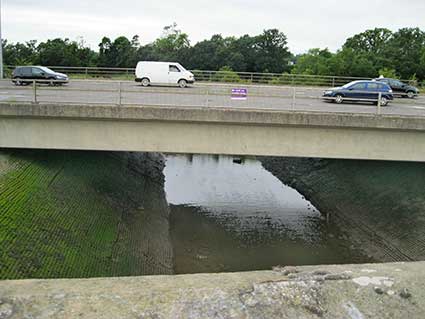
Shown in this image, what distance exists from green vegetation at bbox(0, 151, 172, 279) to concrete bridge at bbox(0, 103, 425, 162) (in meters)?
1.87

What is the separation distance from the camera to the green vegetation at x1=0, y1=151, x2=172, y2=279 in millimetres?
11953

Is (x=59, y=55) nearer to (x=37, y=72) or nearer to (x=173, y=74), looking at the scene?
(x=37, y=72)

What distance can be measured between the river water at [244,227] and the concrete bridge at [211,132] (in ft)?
14.9

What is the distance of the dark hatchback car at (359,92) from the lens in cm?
2398

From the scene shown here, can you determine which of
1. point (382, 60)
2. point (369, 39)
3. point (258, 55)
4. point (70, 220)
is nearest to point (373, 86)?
point (70, 220)

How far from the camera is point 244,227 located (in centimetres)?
2108

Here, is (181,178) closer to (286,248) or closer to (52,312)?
(286,248)

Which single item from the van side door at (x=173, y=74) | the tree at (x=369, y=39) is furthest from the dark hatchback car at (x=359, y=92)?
the tree at (x=369, y=39)

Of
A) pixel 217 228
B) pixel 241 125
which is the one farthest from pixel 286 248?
pixel 241 125

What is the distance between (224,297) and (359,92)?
22.6 m

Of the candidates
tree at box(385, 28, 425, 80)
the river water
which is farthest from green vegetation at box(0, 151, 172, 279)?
tree at box(385, 28, 425, 80)

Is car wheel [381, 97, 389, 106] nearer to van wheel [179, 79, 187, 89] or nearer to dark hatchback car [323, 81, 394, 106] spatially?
dark hatchback car [323, 81, 394, 106]

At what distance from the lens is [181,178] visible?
30641 millimetres

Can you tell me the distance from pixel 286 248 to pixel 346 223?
4.47 metres
